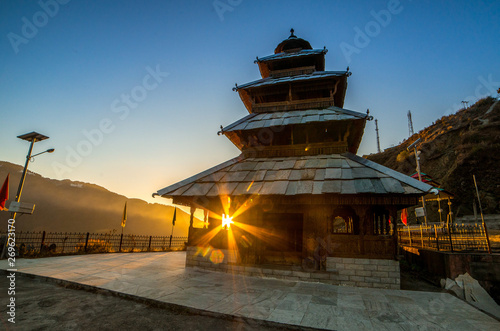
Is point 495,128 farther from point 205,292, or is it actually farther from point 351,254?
point 205,292

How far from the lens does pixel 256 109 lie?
1342cm

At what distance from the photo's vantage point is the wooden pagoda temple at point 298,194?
7668 mm

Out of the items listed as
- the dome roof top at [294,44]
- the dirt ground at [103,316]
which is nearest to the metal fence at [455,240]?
the dirt ground at [103,316]

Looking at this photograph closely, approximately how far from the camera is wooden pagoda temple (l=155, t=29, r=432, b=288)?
25.2 feet

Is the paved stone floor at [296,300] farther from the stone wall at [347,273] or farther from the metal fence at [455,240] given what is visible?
the metal fence at [455,240]

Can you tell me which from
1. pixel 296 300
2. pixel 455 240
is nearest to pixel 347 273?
pixel 296 300

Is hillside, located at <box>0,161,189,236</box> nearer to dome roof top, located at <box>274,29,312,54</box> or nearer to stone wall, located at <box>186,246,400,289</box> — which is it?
dome roof top, located at <box>274,29,312,54</box>

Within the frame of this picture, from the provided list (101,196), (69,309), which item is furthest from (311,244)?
(101,196)

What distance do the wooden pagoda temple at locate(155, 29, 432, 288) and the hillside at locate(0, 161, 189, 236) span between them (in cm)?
5899

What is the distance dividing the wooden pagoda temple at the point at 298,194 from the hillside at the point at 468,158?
99.9 ft

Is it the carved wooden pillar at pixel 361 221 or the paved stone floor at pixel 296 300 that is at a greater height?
the carved wooden pillar at pixel 361 221

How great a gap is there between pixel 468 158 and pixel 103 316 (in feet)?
153

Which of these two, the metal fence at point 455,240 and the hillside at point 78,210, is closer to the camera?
the metal fence at point 455,240

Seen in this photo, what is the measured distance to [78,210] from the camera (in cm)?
7538
